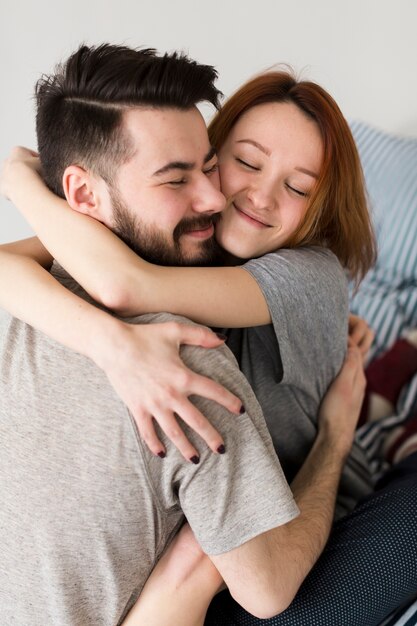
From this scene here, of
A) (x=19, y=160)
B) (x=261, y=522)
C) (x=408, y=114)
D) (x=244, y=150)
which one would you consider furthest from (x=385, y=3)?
(x=261, y=522)

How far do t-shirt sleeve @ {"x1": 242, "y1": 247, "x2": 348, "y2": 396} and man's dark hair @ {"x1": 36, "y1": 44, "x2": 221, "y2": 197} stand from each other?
28 cm

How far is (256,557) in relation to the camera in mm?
936

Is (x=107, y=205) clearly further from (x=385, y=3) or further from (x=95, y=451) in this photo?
(x=385, y=3)

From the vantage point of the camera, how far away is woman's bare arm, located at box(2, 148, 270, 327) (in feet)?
3.26

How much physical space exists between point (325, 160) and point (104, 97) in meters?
0.43

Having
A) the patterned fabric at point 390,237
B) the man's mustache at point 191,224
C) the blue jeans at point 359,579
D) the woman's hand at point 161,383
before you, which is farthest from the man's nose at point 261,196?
the patterned fabric at point 390,237

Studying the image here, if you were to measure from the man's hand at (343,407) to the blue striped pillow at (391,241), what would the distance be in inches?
18.9

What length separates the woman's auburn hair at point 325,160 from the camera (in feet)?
4.25

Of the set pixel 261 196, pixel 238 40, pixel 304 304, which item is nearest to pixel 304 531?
pixel 304 304

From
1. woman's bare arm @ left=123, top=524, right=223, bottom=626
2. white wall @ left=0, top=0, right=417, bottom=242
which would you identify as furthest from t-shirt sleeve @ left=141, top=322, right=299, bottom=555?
white wall @ left=0, top=0, right=417, bottom=242

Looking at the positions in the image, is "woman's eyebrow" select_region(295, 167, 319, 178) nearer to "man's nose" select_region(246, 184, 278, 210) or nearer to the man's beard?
"man's nose" select_region(246, 184, 278, 210)

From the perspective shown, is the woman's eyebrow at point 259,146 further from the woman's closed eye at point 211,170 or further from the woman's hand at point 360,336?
the woman's hand at point 360,336

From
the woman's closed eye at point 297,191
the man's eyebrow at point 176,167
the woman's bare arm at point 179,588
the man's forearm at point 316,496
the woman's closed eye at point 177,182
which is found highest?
the man's eyebrow at point 176,167

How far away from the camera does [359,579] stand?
44.2 inches
